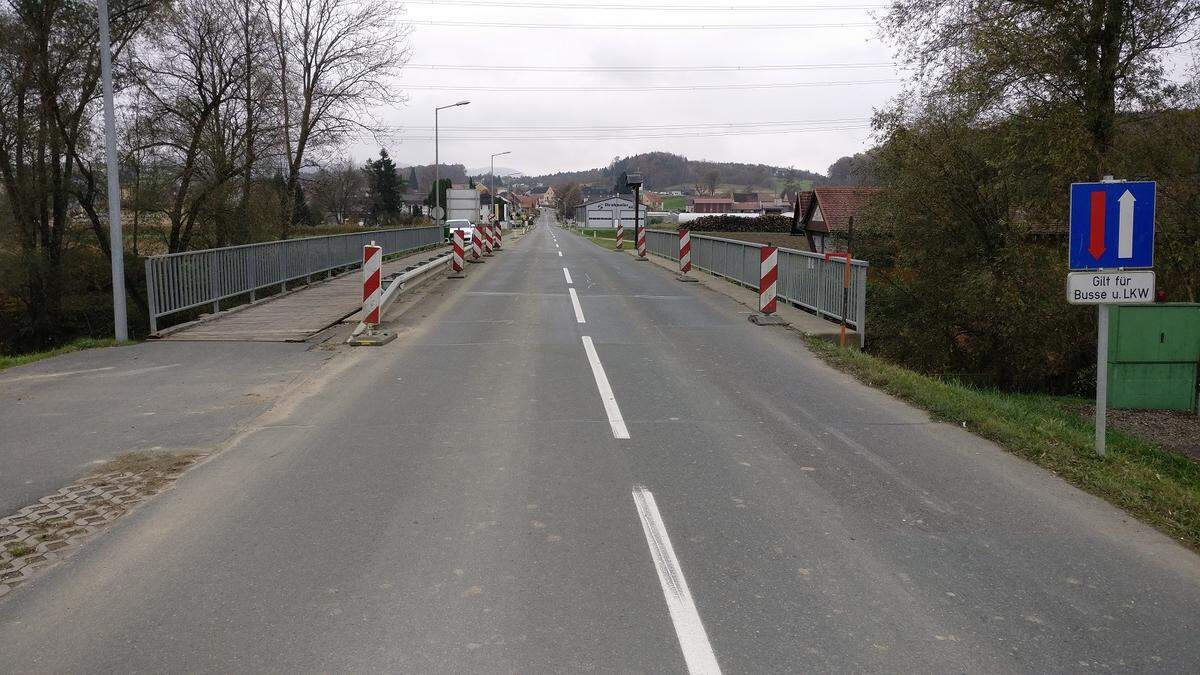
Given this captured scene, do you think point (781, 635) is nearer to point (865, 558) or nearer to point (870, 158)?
point (865, 558)

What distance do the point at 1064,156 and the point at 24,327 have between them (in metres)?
27.2

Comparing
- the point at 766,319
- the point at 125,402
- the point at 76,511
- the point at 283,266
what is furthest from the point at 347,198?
the point at 76,511

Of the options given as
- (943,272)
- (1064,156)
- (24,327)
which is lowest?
(24,327)

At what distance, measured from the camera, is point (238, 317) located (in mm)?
15664

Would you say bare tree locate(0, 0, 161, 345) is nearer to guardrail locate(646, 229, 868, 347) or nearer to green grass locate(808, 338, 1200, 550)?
guardrail locate(646, 229, 868, 347)

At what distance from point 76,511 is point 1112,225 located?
792 centimetres

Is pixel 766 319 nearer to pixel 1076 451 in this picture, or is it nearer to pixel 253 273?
pixel 1076 451

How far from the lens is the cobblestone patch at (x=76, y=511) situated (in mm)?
4914

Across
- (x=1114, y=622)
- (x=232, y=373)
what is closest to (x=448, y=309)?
(x=232, y=373)

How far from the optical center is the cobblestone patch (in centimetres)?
491

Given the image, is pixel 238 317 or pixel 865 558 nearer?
pixel 865 558

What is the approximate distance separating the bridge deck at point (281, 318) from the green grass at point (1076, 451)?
329 inches

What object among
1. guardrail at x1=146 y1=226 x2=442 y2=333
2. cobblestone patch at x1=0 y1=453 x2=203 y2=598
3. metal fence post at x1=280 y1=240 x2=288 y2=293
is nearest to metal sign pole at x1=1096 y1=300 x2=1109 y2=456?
cobblestone patch at x1=0 y1=453 x2=203 y2=598

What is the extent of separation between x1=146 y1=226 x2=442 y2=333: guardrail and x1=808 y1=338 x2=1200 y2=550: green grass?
10180 millimetres
